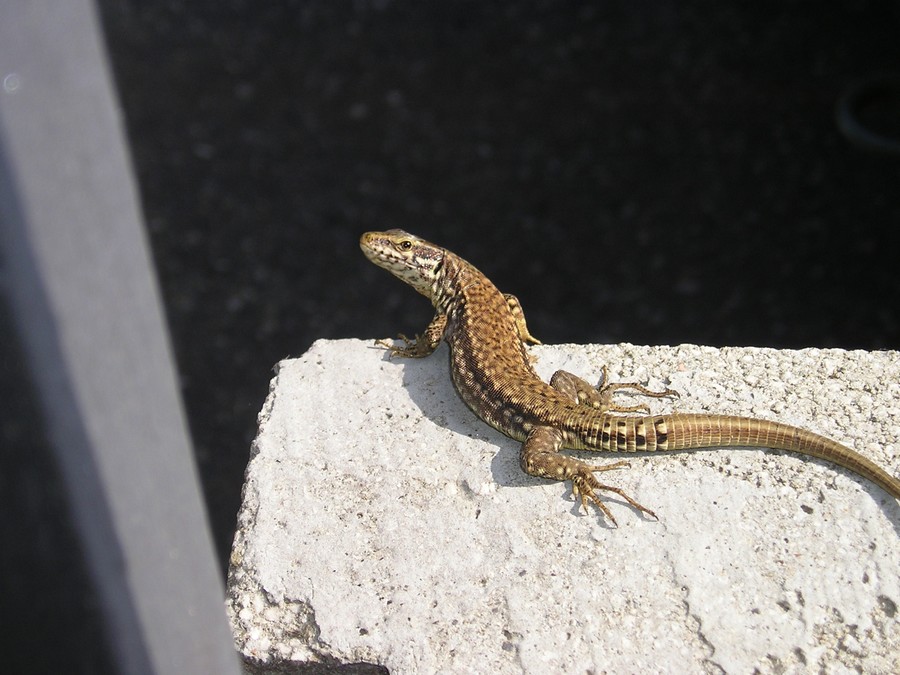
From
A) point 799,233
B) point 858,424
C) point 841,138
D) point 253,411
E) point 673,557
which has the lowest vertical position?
point 673,557

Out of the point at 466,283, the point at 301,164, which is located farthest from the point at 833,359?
the point at 301,164

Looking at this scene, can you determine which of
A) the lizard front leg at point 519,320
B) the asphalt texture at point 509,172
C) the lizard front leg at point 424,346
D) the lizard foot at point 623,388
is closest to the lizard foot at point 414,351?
the lizard front leg at point 424,346

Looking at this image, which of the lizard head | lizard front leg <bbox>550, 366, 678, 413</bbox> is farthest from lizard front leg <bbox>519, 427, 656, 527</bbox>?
the lizard head

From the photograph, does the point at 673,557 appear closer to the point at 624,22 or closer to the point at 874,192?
the point at 874,192

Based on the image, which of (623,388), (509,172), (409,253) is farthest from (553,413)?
(509,172)

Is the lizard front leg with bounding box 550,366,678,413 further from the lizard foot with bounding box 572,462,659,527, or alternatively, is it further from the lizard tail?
the lizard foot with bounding box 572,462,659,527

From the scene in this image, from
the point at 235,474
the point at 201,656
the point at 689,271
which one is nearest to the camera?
the point at 201,656

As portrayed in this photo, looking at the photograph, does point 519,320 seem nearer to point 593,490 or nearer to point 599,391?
point 599,391
